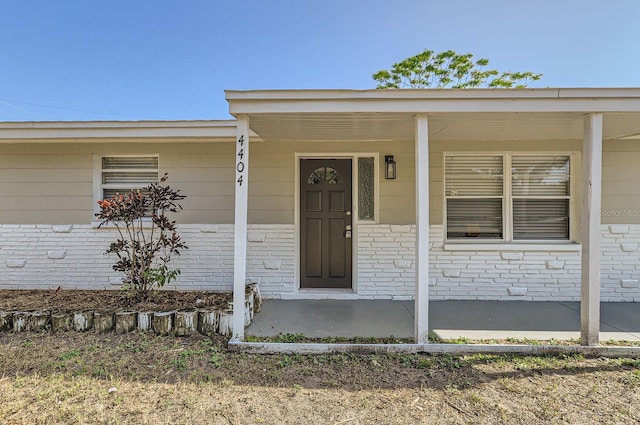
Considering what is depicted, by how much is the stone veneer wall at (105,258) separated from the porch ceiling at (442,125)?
1.73 metres

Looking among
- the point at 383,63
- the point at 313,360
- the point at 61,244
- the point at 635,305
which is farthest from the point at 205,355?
the point at 383,63

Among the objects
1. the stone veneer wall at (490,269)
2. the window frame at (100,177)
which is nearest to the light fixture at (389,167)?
the stone veneer wall at (490,269)

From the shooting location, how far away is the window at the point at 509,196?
4.99 meters

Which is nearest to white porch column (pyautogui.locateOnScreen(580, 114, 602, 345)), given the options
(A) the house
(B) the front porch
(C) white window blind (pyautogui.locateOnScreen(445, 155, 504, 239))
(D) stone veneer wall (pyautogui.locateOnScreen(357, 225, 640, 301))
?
(B) the front porch

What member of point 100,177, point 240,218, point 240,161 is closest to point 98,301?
point 100,177

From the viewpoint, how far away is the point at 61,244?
5.15m

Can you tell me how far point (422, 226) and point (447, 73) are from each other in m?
15.0

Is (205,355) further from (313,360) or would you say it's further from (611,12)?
(611,12)

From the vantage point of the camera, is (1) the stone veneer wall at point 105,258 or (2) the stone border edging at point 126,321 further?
(1) the stone veneer wall at point 105,258

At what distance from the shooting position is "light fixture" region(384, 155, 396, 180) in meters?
4.84

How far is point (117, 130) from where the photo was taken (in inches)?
184

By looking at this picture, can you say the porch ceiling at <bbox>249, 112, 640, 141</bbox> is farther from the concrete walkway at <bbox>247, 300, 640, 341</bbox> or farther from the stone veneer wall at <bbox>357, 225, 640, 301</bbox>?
the concrete walkway at <bbox>247, 300, 640, 341</bbox>

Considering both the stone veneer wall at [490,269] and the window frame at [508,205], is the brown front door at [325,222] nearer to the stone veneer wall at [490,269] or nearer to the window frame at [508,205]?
the stone veneer wall at [490,269]

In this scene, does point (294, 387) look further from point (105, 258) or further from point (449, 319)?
point (105, 258)
